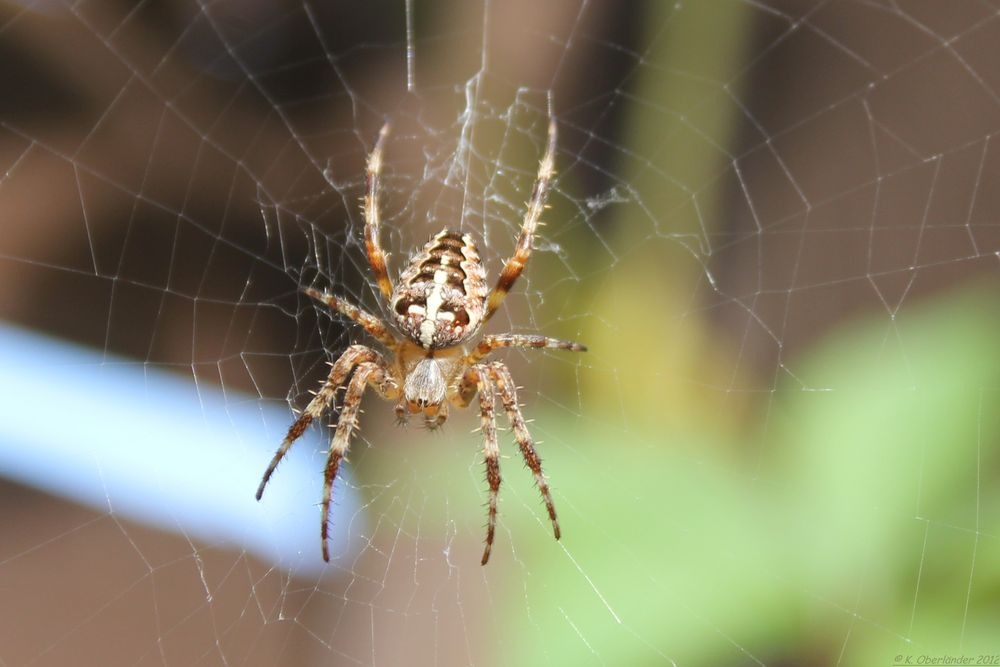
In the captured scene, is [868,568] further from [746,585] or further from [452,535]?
[452,535]

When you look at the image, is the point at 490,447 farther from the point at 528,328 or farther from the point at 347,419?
the point at 528,328

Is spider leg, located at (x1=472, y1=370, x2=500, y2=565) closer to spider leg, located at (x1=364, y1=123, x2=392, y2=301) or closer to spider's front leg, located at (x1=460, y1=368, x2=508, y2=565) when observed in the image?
spider's front leg, located at (x1=460, y1=368, x2=508, y2=565)

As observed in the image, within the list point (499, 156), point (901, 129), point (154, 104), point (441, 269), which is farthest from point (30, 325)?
point (901, 129)

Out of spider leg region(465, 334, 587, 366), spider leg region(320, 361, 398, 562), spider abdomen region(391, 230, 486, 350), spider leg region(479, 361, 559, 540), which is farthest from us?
spider abdomen region(391, 230, 486, 350)

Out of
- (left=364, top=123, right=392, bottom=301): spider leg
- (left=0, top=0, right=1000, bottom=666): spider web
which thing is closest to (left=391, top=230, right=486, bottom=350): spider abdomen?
(left=364, top=123, right=392, bottom=301): spider leg

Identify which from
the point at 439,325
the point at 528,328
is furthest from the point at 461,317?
the point at 528,328

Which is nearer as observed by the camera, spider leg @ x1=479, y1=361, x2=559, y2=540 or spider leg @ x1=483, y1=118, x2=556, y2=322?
spider leg @ x1=479, y1=361, x2=559, y2=540

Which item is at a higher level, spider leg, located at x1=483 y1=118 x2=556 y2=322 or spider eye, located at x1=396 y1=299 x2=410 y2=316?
spider leg, located at x1=483 y1=118 x2=556 y2=322
